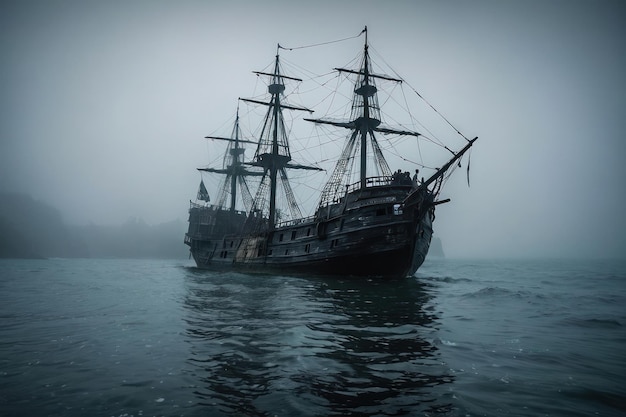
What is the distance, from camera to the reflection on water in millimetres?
4105

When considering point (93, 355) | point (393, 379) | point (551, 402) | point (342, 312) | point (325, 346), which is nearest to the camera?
point (551, 402)

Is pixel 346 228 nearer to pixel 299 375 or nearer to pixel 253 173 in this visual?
pixel 299 375

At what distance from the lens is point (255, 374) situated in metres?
5.04

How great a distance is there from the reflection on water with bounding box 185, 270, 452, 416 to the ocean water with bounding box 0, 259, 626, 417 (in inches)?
1.1

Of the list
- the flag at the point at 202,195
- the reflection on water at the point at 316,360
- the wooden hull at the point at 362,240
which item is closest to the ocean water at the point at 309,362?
the reflection on water at the point at 316,360

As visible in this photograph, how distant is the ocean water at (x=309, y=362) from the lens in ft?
13.5

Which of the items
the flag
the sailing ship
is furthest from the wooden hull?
the flag

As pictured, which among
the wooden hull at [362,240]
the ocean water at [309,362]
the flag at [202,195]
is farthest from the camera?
the flag at [202,195]

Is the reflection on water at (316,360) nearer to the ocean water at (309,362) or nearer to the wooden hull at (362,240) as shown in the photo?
the ocean water at (309,362)

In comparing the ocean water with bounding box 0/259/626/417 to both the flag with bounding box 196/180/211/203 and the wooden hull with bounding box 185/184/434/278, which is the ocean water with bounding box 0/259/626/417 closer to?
the wooden hull with bounding box 185/184/434/278

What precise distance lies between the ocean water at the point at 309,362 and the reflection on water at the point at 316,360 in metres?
0.03

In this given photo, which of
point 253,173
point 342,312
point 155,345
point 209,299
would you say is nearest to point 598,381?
point 342,312

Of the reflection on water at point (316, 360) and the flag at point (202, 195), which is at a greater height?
the flag at point (202, 195)

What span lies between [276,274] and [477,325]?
749 inches
